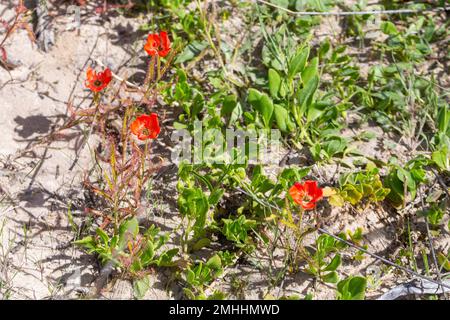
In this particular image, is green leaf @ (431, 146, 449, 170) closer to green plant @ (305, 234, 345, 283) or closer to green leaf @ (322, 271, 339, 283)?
green plant @ (305, 234, 345, 283)

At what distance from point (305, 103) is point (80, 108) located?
121 cm

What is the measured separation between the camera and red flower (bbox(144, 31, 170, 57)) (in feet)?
10.6

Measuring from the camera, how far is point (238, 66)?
12.3 ft

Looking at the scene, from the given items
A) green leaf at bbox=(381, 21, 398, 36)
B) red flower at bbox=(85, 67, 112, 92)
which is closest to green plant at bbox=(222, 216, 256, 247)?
red flower at bbox=(85, 67, 112, 92)

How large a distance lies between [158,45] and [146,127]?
521mm

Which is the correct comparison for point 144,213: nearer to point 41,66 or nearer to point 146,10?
point 41,66

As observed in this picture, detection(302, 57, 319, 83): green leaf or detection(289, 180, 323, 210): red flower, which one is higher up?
detection(302, 57, 319, 83): green leaf

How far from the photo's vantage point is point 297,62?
11.2ft

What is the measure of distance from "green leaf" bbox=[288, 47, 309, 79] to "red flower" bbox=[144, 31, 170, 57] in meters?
0.67

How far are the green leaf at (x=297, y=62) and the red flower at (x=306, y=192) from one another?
82 centimetres

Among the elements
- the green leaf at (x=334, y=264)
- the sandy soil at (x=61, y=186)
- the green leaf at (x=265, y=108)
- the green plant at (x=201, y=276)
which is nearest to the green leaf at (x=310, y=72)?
the green leaf at (x=265, y=108)

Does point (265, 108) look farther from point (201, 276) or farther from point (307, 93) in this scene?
point (201, 276)

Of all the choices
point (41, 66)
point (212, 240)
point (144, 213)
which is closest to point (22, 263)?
point (144, 213)

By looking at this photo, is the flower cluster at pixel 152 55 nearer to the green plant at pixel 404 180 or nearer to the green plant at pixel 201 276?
the green plant at pixel 201 276
